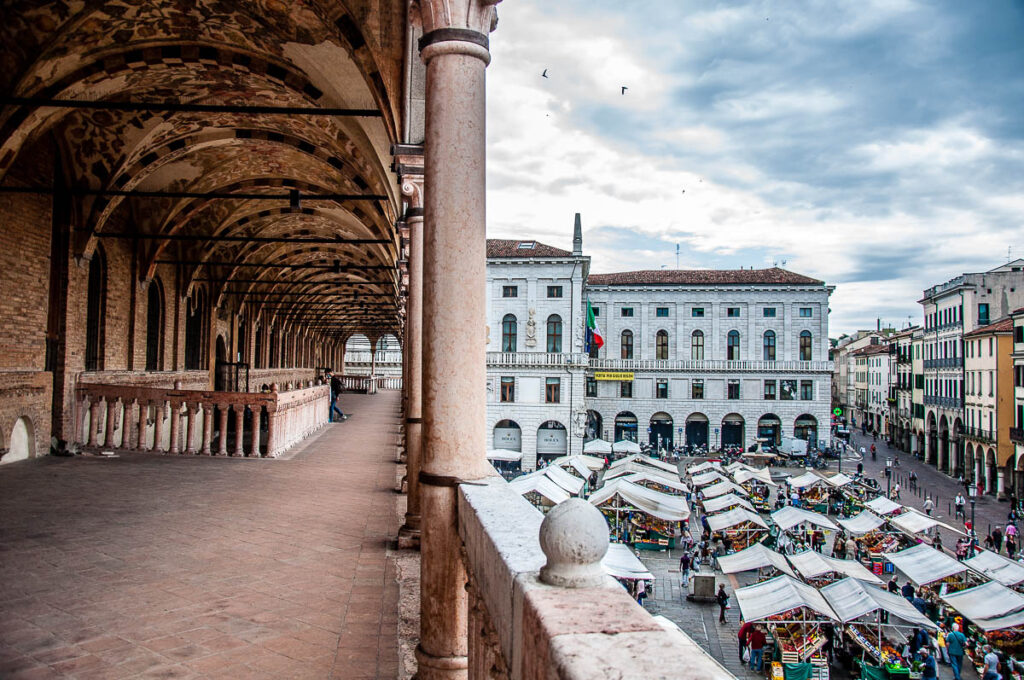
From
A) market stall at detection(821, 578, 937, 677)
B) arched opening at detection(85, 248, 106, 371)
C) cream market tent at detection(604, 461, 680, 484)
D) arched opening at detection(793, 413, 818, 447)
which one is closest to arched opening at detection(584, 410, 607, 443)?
arched opening at detection(793, 413, 818, 447)

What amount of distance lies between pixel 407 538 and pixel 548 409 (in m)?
30.5

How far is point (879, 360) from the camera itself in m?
70.2

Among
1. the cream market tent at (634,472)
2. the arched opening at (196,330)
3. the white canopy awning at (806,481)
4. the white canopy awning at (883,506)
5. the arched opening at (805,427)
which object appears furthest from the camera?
the arched opening at (805,427)

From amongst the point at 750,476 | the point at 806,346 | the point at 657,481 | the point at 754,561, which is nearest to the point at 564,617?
the point at 754,561

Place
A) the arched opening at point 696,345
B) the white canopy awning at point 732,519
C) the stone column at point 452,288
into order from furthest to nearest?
the arched opening at point 696,345
the white canopy awning at point 732,519
the stone column at point 452,288

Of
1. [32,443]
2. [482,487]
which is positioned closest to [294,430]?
[32,443]

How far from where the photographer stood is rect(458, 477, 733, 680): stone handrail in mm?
1370

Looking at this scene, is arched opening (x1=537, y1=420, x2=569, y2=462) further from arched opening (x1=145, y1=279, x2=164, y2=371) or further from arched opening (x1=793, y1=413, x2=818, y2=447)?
arched opening (x1=145, y1=279, x2=164, y2=371)

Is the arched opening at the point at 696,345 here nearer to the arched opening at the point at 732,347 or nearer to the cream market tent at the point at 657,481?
the arched opening at the point at 732,347

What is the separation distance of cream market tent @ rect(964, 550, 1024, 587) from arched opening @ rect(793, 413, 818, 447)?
1010 inches

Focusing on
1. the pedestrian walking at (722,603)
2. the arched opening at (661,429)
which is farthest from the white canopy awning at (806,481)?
the arched opening at (661,429)

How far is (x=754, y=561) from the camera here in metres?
16.3

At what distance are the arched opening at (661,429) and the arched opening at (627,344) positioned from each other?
3.71 m

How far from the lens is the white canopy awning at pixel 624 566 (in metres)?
13.3
